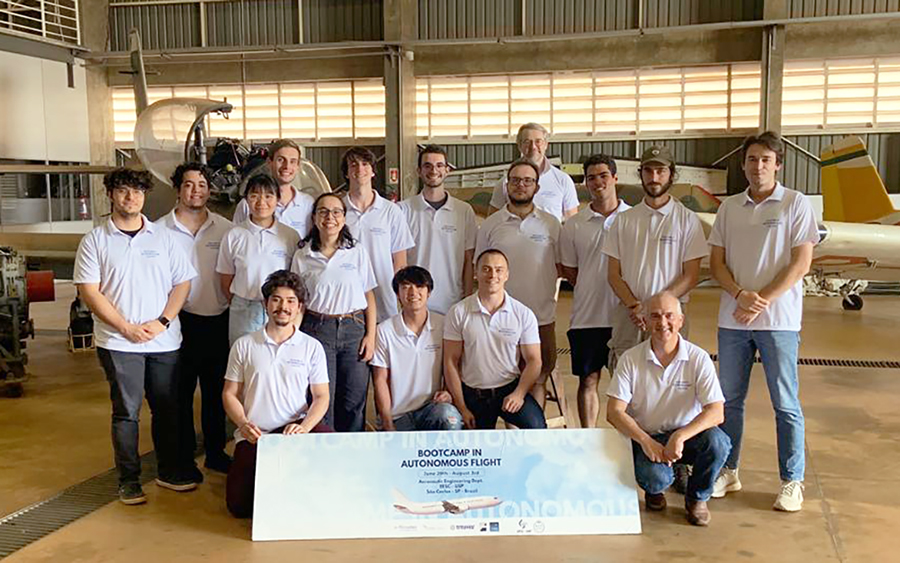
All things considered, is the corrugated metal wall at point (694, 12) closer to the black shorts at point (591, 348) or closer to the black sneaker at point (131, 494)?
the black shorts at point (591, 348)

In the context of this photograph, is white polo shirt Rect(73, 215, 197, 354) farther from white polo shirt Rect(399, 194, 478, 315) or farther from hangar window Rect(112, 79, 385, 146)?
hangar window Rect(112, 79, 385, 146)

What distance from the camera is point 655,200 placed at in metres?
3.57

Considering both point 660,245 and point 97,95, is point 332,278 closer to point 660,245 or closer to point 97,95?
point 660,245

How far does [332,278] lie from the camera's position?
3.53m

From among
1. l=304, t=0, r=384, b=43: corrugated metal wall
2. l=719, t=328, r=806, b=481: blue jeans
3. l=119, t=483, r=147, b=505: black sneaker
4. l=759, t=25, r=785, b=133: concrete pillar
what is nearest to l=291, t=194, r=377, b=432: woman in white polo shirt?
l=119, t=483, r=147, b=505: black sneaker

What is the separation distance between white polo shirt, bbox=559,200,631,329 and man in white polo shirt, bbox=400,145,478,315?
1.83 feet

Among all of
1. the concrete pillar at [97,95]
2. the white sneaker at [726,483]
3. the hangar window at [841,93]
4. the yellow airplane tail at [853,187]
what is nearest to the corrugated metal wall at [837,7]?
the hangar window at [841,93]

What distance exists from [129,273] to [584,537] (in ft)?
7.59

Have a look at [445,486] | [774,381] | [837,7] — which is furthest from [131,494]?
[837,7]

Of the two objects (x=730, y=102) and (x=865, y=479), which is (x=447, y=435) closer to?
(x=865, y=479)

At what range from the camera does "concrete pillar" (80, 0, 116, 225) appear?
16031 mm

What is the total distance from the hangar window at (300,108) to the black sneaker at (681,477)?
12.7 m

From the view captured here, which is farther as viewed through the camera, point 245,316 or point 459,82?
point 459,82

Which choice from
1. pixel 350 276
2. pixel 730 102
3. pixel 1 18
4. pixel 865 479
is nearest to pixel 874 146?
pixel 730 102
